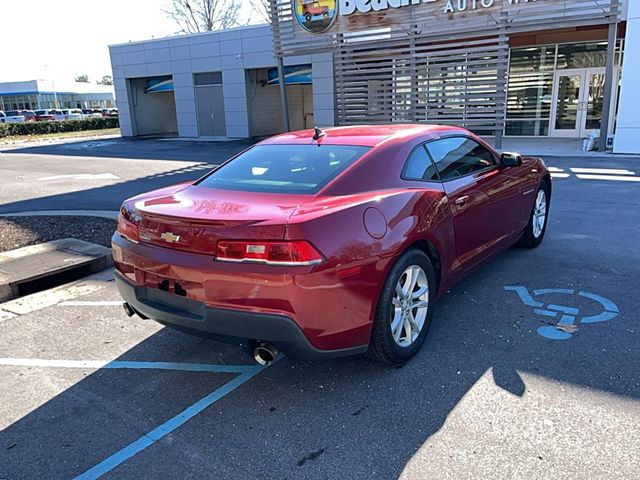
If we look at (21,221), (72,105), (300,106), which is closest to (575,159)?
(21,221)

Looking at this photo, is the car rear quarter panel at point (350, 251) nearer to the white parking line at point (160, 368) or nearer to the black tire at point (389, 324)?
the black tire at point (389, 324)

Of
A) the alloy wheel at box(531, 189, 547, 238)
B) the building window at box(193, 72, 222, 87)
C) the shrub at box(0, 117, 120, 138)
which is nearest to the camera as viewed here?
the alloy wheel at box(531, 189, 547, 238)

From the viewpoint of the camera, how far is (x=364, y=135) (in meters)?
4.12

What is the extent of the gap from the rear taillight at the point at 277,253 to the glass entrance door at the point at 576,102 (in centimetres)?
1822

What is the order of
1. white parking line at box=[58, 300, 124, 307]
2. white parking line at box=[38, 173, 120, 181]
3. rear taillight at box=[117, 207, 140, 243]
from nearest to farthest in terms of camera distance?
rear taillight at box=[117, 207, 140, 243]
white parking line at box=[58, 300, 124, 307]
white parking line at box=[38, 173, 120, 181]

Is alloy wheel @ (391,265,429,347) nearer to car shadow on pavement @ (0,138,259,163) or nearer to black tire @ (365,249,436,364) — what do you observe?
black tire @ (365,249,436,364)

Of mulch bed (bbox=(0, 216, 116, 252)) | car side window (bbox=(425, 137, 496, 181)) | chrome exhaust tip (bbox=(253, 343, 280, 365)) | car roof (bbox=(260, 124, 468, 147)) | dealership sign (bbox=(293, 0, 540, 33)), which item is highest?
dealership sign (bbox=(293, 0, 540, 33))

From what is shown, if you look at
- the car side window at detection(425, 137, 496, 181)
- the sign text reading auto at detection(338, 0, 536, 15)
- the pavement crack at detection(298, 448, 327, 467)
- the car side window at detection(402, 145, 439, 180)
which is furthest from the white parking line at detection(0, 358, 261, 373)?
the sign text reading auto at detection(338, 0, 536, 15)

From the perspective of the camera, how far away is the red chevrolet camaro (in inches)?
113

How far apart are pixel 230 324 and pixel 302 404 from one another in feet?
2.23

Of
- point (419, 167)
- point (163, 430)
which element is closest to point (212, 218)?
point (163, 430)

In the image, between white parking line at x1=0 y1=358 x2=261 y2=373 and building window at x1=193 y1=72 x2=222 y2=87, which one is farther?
building window at x1=193 y1=72 x2=222 y2=87

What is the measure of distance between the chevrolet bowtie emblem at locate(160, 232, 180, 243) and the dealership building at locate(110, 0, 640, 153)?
44.4 feet

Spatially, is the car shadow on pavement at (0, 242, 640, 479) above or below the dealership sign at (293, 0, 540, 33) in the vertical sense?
below
